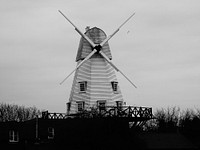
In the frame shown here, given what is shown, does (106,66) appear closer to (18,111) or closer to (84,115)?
(84,115)

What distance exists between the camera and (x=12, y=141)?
39000 mm

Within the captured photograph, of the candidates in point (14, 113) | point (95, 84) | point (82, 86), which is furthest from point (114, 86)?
point (14, 113)

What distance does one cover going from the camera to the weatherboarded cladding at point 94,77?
41.7 metres

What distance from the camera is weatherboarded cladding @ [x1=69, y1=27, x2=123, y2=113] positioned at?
4169cm

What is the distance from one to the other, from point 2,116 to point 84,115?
36.5m

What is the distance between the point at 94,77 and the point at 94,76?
100mm

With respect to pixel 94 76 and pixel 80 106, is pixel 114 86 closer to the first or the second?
pixel 94 76

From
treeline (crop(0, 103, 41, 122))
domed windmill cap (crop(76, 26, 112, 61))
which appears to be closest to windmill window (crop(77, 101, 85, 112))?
domed windmill cap (crop(76, 26, 112, 61))

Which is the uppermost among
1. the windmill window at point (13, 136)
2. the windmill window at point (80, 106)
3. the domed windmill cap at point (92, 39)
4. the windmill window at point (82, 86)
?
the domed windmill cap at point (92, 39)

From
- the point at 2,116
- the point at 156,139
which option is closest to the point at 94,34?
the point at 156,139

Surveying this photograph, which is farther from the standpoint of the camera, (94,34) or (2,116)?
(2,116)

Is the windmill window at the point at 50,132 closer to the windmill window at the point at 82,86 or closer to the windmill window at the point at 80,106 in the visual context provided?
the windmill window at the point at 80,106

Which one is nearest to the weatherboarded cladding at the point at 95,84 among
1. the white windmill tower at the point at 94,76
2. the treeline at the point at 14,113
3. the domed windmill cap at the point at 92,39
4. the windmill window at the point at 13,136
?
the white windmill tower at the point at 94,76

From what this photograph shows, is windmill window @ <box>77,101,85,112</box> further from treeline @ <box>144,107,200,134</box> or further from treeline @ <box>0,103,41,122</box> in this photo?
treeline @ <box>0,103,41,122</box>
